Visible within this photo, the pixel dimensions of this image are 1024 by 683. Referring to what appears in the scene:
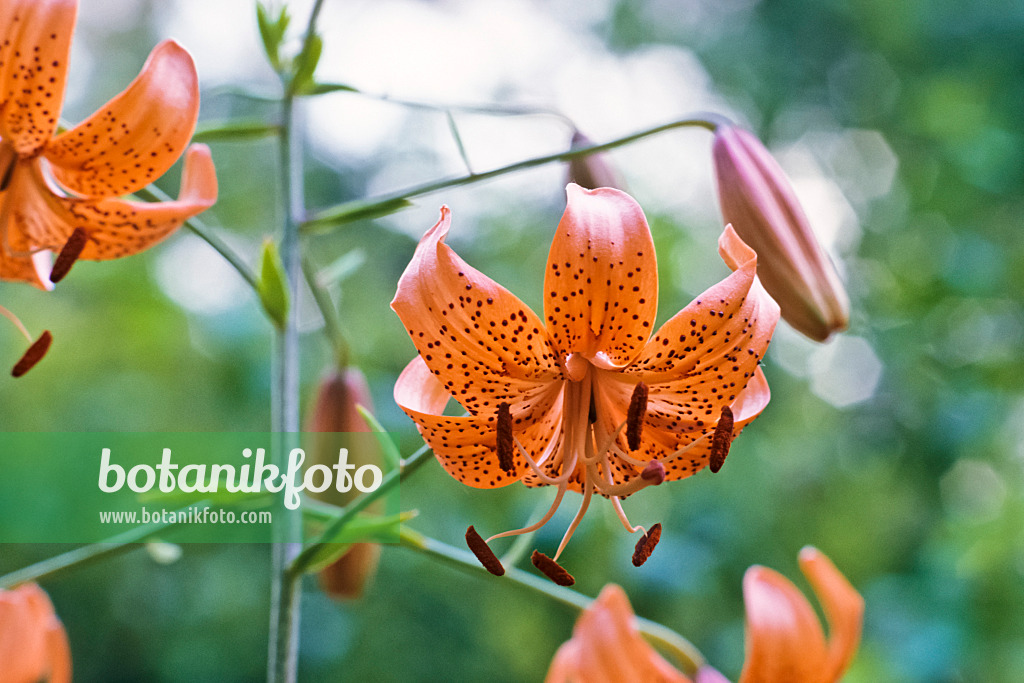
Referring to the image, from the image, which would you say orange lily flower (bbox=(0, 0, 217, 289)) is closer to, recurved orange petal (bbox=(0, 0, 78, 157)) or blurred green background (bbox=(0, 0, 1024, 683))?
recurved orange petal (bbox=(0, 0, 78, 157))

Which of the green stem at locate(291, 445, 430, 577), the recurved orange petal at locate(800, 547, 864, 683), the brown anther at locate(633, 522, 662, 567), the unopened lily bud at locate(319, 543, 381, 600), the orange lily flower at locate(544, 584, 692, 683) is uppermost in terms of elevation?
the green stem at locate(291, 445, 430, 577)

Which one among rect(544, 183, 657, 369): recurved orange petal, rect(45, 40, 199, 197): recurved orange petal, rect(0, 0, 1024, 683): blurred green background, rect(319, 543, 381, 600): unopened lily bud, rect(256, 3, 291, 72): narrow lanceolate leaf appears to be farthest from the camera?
rect(0, 0, 1024, 683): blurred green background

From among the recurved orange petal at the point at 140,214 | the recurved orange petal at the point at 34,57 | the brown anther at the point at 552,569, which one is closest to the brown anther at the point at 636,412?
the brown anther at the point at 552,569

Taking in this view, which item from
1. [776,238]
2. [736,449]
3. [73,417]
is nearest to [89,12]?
[73,417]

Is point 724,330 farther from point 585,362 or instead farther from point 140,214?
point 140,214

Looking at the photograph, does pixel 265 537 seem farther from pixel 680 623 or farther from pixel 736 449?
pixel 736 449

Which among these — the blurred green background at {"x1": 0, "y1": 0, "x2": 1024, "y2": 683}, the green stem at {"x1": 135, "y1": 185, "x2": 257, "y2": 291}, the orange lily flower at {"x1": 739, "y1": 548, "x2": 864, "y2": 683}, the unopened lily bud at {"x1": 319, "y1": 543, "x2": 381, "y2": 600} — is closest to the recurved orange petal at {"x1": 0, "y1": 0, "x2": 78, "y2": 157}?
the green stem at {"x1": 135, "y1": 185, "x2": 257, "y2": 291}
